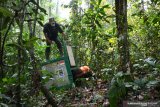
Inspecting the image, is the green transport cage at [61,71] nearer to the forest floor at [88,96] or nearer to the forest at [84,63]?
the forest at [84,63]

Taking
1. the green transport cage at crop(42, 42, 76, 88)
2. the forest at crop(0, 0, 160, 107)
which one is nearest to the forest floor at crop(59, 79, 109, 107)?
the forest at crop(0, 0, 160, 107)

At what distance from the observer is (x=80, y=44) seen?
8.95 m

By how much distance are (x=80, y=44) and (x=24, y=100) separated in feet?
16.6

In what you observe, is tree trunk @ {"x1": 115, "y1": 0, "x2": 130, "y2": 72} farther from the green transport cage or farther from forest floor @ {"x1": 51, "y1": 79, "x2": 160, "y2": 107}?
the green transport cage

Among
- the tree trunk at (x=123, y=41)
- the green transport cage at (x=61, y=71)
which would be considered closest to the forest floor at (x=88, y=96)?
the green transport cage at (x=61, y=71)

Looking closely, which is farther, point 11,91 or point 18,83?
point 11,91

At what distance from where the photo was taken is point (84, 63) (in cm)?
838

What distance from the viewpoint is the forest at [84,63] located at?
12.2ft

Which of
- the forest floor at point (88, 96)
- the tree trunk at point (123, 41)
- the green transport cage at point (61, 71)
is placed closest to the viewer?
the forest floor at point (88, 96)

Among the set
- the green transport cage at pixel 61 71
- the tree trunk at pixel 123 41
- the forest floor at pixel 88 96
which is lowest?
the forest floor at pixel 88 96

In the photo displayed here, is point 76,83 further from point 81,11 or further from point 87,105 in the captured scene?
point 81,11

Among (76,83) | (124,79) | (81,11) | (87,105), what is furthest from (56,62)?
(81,11)

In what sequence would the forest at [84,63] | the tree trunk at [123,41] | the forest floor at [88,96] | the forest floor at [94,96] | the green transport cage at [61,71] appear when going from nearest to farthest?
the forest at [84,63]
the forest floor at [94,96]
the forest floor at [88,96]
the tree trunk at [123,41]
the green transport cage at [61,71]

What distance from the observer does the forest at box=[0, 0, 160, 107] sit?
3705 millimetres
